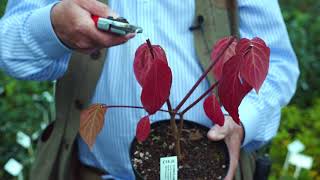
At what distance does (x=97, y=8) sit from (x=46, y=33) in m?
0.23

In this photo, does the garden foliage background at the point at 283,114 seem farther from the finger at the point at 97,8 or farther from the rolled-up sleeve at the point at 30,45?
the finger at the point at 97,8

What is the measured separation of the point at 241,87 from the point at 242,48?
0.22 ft

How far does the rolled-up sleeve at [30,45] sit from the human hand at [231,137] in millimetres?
372

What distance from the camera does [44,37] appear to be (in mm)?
1590

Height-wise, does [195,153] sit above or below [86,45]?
below

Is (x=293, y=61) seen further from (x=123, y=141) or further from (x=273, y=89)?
(x=123, y=141)

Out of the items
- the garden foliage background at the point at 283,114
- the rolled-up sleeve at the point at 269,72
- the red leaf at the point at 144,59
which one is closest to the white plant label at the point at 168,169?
the red leaf at the point at 144,59

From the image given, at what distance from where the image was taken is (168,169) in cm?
132

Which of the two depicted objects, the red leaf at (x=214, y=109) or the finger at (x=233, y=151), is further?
the finger at (x=233, y=151)

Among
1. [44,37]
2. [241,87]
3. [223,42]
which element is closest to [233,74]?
[241,87]

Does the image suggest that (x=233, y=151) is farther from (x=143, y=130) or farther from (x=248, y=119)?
(x=143, y=130)

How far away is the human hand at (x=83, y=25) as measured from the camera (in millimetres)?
1363

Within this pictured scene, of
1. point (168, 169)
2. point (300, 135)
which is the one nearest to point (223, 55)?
point (168, 169)

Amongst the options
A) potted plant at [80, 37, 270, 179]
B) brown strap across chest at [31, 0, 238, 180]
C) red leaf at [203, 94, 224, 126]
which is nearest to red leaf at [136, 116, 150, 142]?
potted plant at [80, 37, 270, 179]
